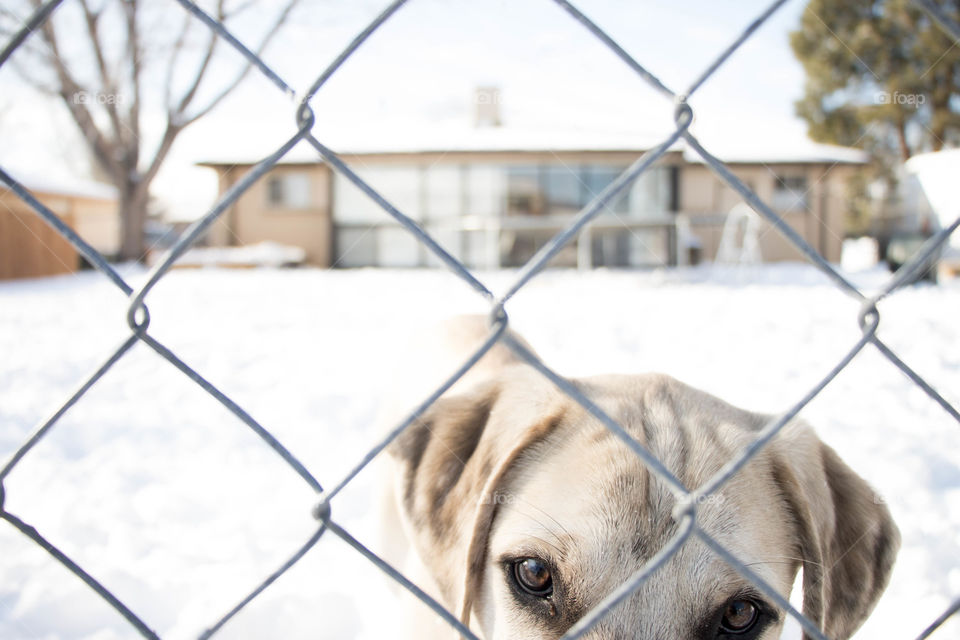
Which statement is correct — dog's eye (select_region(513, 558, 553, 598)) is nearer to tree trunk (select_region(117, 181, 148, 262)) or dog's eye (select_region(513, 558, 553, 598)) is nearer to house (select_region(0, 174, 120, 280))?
house (select_region(0, 174, 120, 280))

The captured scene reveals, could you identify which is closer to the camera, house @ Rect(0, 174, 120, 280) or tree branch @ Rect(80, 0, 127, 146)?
tree branch @ Rect(80, 0, 127, 146)

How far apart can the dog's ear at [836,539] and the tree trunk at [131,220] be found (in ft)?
49.7

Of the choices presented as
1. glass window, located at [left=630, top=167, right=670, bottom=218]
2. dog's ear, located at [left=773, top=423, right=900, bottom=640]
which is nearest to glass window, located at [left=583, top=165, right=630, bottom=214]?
glass window, located at [left=630, top=167, right=670, bottom=218]

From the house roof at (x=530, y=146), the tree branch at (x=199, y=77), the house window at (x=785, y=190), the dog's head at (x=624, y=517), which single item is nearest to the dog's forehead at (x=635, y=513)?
the dog's head at (x=624, y=517)

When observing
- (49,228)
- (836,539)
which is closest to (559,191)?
(49,228)

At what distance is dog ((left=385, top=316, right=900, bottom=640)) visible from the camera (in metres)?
1.39

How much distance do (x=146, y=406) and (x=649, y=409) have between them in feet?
12.5

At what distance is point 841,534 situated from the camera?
5.37ft

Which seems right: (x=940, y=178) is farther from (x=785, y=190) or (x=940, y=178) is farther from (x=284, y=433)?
(x=284, y=433)

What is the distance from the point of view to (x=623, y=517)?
55.4 inches

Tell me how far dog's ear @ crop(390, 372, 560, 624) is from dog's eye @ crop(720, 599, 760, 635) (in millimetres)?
561

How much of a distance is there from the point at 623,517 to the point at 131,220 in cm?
1816

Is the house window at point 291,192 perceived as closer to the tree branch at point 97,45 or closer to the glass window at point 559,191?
the glass window at point 559,191

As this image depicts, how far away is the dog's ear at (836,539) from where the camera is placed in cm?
155
